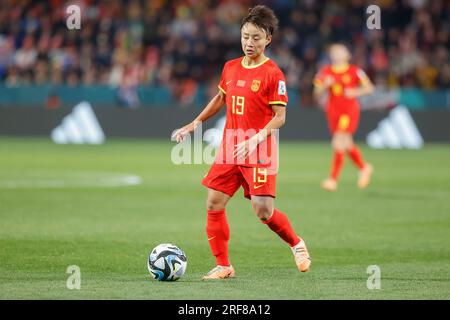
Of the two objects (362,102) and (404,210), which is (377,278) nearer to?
(404,210)

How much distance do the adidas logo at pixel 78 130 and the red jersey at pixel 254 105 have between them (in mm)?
19833

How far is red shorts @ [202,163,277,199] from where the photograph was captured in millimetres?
8727

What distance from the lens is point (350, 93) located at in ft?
59.5

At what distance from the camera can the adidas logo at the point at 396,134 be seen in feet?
92.5

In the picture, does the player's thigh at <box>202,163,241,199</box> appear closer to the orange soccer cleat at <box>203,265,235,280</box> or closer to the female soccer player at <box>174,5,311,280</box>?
the female soccer player at <box>174,5,311,280</box>

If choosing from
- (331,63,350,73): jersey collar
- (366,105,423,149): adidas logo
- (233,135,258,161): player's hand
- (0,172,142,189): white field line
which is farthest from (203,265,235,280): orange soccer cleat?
(366,105,423,149): adidas logo

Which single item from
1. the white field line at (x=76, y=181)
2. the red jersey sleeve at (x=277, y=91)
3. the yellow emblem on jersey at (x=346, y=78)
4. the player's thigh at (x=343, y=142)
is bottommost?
the white field line at (x=76, y=181)

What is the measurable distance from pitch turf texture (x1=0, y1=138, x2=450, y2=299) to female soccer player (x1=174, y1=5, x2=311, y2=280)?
48cm

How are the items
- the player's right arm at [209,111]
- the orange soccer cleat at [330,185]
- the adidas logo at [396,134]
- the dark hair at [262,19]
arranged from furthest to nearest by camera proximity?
1. the adidas logo at [396,134]
2. the orange soccer cleat at [330,185]
3. the player's right arm at [209,111]
4. the dark hair at [262,19]

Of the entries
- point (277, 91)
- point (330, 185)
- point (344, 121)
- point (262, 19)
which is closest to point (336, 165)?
point (330, 185)

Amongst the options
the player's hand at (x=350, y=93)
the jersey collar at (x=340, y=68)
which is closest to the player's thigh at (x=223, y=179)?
the player's hand at (x=350, y=93)

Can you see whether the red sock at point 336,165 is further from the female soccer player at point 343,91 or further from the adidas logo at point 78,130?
the adidas logo at point 78,130


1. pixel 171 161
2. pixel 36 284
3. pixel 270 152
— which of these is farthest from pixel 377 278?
pixel 171 161

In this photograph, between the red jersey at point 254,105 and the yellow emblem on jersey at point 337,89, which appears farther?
the yellow emblem on jersey at point 337,89
